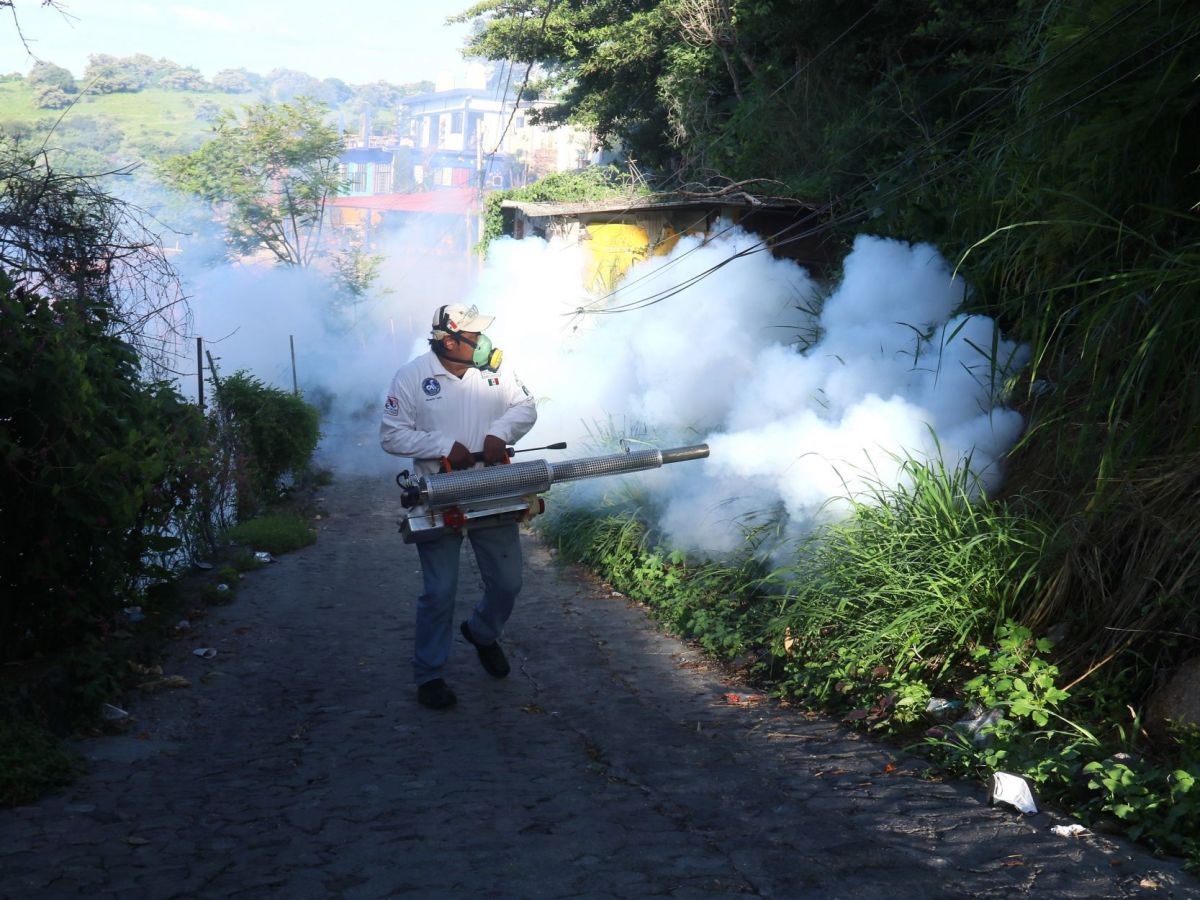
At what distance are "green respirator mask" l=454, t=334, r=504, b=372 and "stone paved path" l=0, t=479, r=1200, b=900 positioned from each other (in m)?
1.87

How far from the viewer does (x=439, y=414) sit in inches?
256

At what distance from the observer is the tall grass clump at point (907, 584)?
230 inches

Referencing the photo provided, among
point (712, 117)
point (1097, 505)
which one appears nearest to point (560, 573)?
point (1097, 505)

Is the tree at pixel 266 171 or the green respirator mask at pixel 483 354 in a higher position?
the tree at pixel 266 171

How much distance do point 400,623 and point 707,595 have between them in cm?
230

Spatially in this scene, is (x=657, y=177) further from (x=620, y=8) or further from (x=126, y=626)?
(x=126, y=626)

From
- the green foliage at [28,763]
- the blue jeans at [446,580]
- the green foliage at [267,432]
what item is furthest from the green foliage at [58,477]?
the green foliage at [267,432]

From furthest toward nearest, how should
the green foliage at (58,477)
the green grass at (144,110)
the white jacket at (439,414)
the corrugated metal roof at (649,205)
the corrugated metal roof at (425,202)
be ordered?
the green grass at (144,110) → the corrugated metal roof at (425,202) → the corrugated metal roof at (649,205) → the white jacket at (439,414) → the green foliage at (58,477)

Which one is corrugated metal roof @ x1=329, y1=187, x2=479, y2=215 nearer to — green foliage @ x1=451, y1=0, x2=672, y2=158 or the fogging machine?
green foliage @ x1=451, y1=0, x2=672, y2=158

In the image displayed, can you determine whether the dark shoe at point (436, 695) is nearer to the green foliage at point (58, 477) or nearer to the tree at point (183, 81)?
the green foliage at point (58, 477)

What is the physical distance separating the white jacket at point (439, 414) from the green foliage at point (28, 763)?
223 cm

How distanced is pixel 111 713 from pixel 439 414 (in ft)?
7.59

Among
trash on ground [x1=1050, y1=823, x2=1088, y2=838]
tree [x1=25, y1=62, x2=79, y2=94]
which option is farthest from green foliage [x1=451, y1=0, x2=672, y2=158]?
tree [x1=25, y1=62, x2=79, y2=94]

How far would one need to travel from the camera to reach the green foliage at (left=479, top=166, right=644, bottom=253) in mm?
23078
